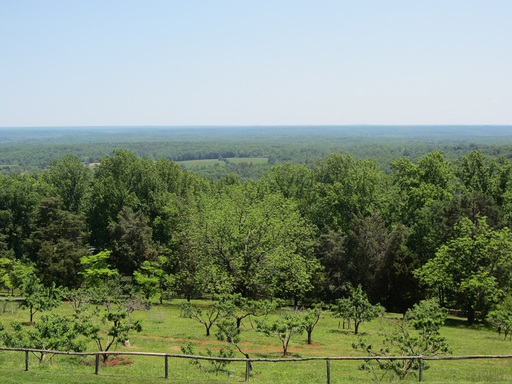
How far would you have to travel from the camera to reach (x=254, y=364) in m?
24.4

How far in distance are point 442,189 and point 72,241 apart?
37.7m

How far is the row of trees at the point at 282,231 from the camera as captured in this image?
4450 cm

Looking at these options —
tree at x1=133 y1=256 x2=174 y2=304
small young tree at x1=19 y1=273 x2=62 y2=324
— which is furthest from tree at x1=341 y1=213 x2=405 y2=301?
small young tree at x1=19 y1=273 x2=62 y2=324

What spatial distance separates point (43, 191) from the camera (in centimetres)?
6444

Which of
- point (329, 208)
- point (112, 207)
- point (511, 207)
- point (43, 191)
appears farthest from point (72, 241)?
point (511, 207)

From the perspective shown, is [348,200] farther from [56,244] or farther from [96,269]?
[56,244]

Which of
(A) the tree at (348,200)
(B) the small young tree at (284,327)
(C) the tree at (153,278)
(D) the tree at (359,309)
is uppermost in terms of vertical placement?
(A) the tree at (348,200)

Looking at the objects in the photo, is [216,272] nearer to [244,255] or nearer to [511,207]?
[244,255]

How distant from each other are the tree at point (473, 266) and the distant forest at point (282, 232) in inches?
4.5

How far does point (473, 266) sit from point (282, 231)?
15584 mm

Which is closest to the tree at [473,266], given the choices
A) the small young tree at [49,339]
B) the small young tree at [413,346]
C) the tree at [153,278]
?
the small young tree at [413,346]

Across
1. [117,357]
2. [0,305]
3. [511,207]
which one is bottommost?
[0,305]

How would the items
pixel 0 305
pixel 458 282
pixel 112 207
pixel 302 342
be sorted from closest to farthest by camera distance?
pixel 302 342
pixel 0 305
pixel 458 282
pixel 112 207

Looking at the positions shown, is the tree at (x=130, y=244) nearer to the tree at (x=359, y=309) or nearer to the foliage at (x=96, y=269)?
the foliage at (x=96, y=269)
